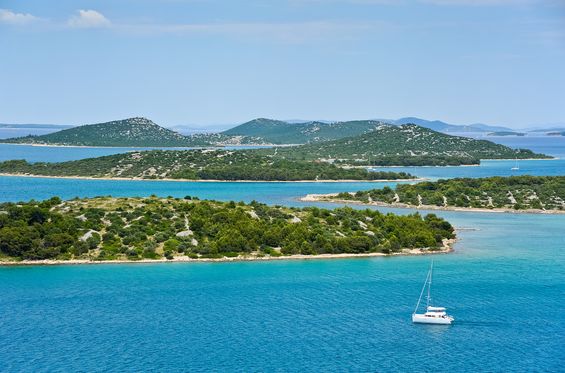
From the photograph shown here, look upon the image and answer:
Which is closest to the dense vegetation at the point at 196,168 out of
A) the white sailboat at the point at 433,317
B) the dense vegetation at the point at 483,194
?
the dense vegetation at the point at 483,194

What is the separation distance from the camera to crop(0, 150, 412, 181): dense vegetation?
162 meters

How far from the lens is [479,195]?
383 ft

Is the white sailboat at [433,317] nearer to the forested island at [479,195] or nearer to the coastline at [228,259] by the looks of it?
the coastline at [228,259]

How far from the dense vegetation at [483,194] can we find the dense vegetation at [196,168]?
121ft

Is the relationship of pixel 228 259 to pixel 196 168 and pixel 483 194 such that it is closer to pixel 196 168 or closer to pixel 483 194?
pixel 483 194

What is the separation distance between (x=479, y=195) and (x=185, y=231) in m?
61.4

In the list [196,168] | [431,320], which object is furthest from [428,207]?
[196,168]

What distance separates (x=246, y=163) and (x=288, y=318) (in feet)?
426

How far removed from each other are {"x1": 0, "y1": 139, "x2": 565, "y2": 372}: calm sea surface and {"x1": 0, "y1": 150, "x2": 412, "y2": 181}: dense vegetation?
93.5m

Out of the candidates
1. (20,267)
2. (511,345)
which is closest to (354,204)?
(20,267)

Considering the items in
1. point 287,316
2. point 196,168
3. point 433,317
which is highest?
point 196,168

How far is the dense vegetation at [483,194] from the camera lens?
11231 cm

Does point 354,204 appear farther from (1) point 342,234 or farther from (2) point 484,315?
(2) point 484,315

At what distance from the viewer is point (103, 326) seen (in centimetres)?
4569
